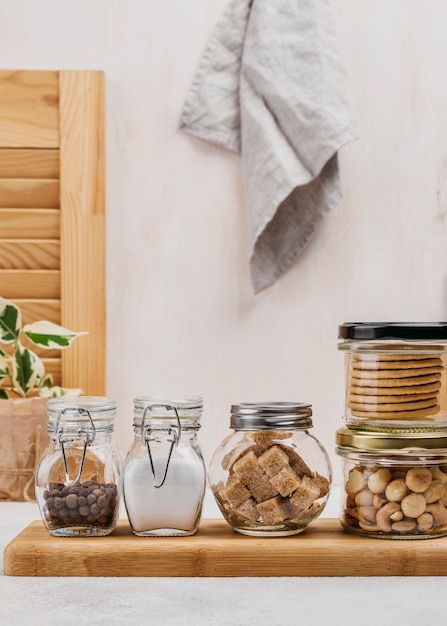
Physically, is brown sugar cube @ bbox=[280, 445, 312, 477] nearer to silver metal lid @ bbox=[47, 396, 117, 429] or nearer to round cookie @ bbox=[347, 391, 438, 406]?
round cookie @ bbox=[347, 391, 438, 406]

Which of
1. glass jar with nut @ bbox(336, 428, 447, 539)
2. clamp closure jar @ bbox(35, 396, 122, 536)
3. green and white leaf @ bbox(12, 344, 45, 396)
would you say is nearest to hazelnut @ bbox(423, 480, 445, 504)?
glass jar with nut @ bbox(336, 428, 447, 539)

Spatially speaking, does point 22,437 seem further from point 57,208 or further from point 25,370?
point 57,208

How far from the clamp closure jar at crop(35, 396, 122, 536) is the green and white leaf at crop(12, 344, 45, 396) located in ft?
1.54

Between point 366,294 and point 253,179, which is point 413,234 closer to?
point 366,294

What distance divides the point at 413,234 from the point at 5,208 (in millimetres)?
807

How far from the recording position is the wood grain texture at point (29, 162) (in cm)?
163

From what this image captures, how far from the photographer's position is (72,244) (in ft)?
5.34

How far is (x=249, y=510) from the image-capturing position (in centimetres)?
100

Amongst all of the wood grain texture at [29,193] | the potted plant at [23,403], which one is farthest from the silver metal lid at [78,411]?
the wood grain texture at [29,193]

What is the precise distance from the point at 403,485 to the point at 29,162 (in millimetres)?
1006

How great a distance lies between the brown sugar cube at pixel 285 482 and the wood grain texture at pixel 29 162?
890 millimetres

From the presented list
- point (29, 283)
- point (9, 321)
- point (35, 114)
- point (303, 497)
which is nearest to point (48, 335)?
point (9, 321)
